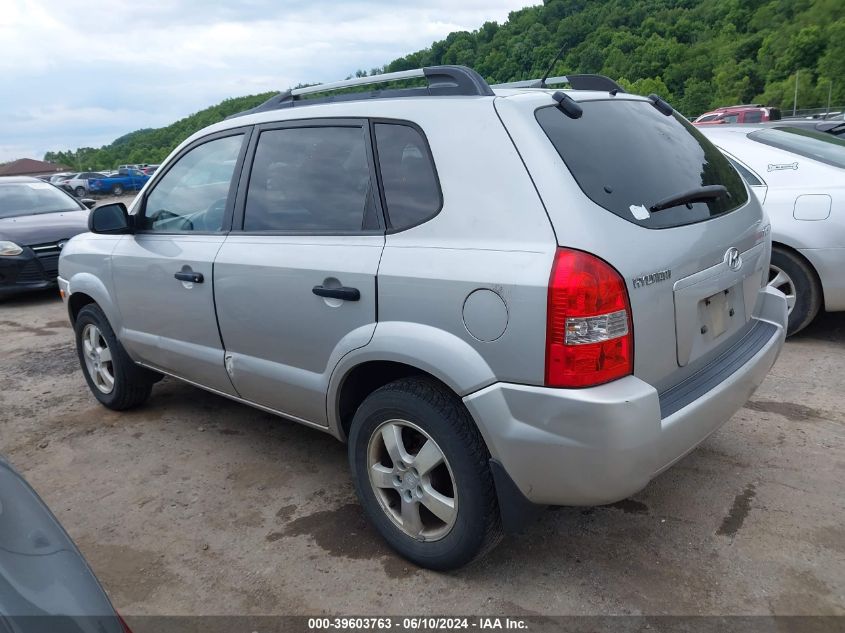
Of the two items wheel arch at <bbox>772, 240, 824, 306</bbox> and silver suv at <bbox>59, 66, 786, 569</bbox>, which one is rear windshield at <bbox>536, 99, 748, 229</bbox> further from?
wheel arch at <bbox>772, 240, 824, 306</bbox>

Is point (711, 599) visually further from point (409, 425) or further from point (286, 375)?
point (286, 375)

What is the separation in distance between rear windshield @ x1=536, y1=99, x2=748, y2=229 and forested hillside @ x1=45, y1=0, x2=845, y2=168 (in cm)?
5928

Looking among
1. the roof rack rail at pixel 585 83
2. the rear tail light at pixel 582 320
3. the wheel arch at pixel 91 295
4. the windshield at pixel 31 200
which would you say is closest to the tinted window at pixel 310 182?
the roof rack rail at pixel 585 83

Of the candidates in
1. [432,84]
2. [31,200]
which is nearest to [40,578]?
[432,84]

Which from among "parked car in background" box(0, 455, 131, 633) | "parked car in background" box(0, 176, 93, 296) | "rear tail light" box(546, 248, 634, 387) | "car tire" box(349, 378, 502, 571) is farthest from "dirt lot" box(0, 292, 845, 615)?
"parked car in background" box(0, 176, 93, 296)

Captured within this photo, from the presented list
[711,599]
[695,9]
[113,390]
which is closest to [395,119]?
[711,599]

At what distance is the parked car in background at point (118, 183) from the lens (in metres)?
44.0

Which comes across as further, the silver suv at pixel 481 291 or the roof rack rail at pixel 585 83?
the roof rack rail at pixel 585 83

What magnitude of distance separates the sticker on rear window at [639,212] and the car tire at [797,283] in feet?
9.81

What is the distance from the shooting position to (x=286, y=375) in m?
3.11

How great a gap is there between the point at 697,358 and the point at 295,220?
1784mm

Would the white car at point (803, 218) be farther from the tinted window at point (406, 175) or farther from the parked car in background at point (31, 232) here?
the parked car in background at point (31, 232)

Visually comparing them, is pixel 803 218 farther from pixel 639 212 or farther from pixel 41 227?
pixel 41 227

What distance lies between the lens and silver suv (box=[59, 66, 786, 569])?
7.18 ft
